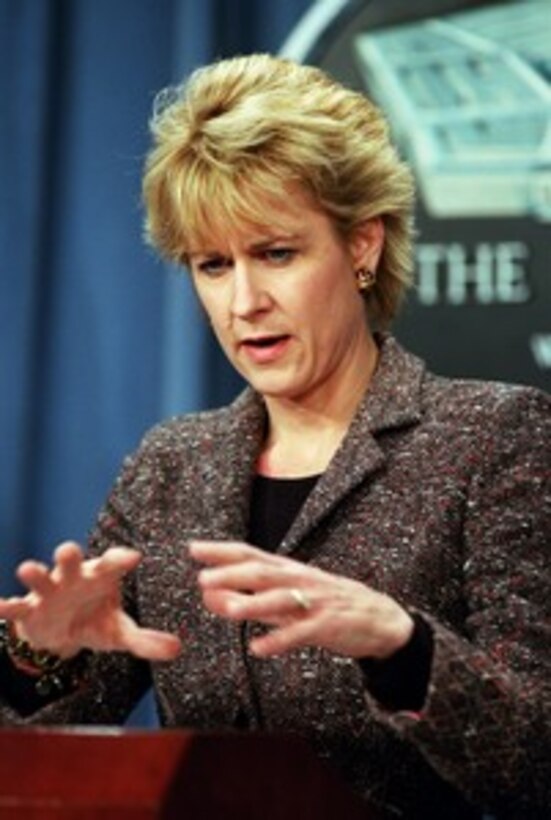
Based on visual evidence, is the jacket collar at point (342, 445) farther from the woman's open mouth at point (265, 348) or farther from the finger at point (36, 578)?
the finger at point (36, 578)

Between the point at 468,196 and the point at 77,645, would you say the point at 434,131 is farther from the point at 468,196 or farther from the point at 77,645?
the point at 77,645

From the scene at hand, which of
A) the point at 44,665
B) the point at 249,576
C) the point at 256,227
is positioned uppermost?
the point at 256,227

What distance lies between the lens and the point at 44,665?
1.62m

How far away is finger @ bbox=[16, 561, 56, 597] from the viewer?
1.32 metres

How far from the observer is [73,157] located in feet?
7.62

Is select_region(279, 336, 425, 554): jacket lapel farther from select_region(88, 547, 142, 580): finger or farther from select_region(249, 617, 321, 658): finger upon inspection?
select_region(249, 617, 321, 658): finger

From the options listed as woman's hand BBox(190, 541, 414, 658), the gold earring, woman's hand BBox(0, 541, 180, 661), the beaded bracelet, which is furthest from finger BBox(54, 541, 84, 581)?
the gold earring

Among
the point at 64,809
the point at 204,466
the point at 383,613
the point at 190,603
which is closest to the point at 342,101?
the point at 204,466

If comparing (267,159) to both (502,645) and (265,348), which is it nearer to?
(265,348)

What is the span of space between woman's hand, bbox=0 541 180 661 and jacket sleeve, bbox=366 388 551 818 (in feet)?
0.70

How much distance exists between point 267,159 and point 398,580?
412mm

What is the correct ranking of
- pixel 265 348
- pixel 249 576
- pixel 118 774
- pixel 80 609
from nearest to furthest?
pixel 118 774, pixel 249 576, pixel 80 609, pixel 265 348

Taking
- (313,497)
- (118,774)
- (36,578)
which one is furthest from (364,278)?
(118,774)

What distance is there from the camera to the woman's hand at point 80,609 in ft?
4.48
